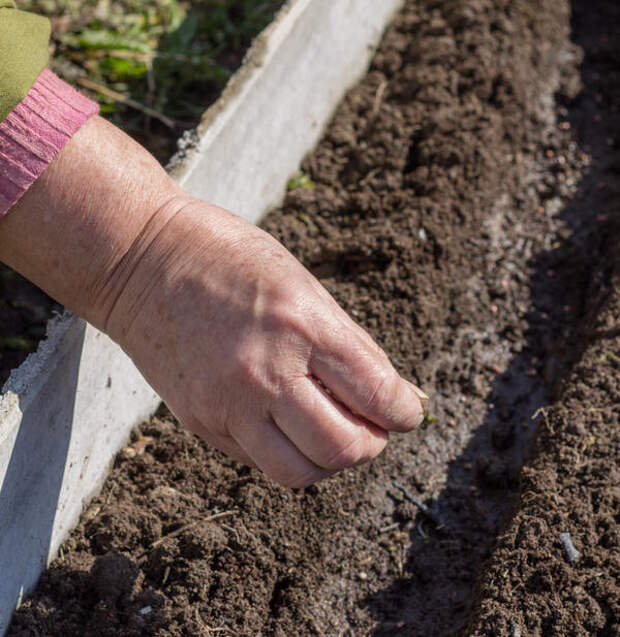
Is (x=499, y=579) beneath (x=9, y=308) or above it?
beneath

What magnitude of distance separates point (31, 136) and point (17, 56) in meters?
0.17

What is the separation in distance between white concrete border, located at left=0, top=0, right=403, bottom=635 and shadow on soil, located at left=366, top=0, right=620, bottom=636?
83cm

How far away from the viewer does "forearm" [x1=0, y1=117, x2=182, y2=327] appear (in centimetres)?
183

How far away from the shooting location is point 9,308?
8.75 feet

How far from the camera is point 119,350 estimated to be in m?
2.21

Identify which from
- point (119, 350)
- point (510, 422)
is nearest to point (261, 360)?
point (119, 350)

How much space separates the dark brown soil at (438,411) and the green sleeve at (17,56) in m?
1.02

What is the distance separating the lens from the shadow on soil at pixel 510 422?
2.22 meters

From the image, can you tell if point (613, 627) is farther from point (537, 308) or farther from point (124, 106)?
point (124, 106)

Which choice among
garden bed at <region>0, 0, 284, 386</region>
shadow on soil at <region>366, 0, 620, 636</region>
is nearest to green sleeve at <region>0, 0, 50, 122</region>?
garden bed at <region>0, 0, 284, 386</region>

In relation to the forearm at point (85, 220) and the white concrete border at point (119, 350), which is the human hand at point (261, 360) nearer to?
the forearm at point (85, 220)

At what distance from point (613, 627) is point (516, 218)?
1.67 metres

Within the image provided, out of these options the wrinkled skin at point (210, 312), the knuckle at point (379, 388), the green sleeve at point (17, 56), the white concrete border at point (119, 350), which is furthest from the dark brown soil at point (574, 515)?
the green sleeve at point (17, 56)

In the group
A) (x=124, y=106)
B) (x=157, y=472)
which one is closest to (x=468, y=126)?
(x=124, y=106)
